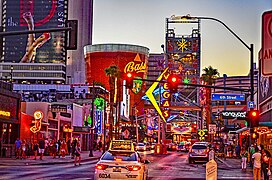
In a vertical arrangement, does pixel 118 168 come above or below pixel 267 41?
below

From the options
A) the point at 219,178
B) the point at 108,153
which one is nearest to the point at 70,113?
the point at 219,178

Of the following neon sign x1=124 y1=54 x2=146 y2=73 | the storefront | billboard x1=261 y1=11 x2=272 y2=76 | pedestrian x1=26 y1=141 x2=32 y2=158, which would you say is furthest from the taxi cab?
neon sign x1=124 y1=54 x2=146 y2=73

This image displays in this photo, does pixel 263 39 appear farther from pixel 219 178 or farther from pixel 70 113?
pixel 70 113

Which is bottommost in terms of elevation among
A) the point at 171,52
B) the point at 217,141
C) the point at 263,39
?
the point at 217,141

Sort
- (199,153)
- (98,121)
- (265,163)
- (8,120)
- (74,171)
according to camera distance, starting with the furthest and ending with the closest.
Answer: (98,121) → (8,120) → (199,153) → (74,171) → (265,163)

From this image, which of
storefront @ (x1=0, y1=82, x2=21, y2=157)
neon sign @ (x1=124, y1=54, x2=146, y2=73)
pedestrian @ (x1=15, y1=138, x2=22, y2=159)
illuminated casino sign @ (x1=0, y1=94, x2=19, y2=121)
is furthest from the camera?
neon sign @ (x1=124, y1=54, x2=146, y2=73)

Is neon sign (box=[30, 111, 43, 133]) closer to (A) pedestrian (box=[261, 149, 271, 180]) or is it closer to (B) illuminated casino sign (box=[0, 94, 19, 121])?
(B) illuminated casino sign (box=[0, 94, 19, 121])

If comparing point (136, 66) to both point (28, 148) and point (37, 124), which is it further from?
point (37, 124)

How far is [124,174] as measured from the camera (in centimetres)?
1836

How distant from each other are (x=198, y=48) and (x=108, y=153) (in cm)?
12084

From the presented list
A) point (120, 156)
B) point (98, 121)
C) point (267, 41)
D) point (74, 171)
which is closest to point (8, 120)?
point (74, 171)

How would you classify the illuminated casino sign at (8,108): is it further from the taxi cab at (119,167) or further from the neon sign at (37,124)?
the taxi cab at (119,167)

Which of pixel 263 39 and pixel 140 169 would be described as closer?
pixel 263 39


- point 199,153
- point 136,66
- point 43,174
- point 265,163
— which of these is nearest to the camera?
point 265,163
